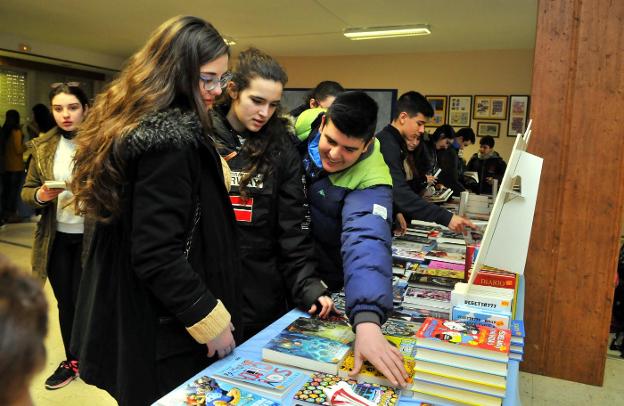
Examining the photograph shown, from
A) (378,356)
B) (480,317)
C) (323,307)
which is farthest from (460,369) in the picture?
(323,307)

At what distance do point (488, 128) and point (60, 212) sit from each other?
6.89 meters

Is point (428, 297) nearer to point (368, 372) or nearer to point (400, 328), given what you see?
point (400, 328)

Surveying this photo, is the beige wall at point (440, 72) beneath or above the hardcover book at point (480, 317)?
above

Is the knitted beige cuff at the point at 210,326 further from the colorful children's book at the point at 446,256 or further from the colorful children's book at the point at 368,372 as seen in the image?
the colorful children's book at the point at 446,256

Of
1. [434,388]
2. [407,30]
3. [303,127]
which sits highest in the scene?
[407,30]

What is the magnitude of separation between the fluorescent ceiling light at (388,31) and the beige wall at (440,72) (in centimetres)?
143

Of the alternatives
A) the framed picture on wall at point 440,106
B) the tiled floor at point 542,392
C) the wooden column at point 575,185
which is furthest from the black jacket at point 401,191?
the framed picture on wall at point 440,106

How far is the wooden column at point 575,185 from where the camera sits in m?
2.57

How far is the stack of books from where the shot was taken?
38.6 inches

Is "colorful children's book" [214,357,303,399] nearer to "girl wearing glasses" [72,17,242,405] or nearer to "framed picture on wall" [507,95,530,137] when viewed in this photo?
"girl wearing glasses" [72,17,242,405]

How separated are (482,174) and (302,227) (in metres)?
5.50

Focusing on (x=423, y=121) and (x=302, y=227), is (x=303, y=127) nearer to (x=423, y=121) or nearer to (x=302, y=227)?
(x=302, y=227)

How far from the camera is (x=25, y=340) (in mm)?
386

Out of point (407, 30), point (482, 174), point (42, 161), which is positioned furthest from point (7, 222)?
point (482, 174)
